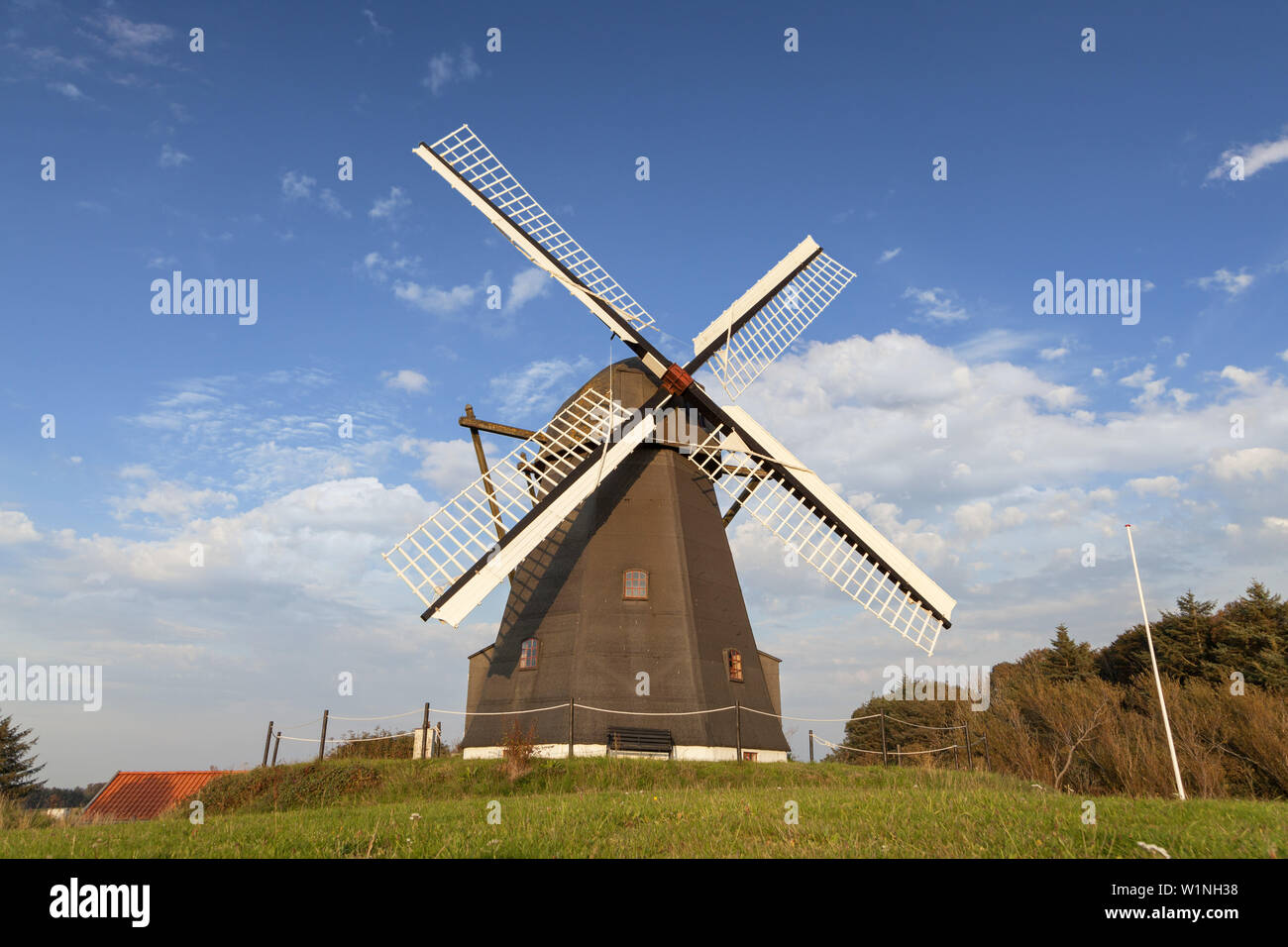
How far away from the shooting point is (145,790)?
90.8ft

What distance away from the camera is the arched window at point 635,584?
17141 millimetres

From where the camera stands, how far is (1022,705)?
29.8 meters

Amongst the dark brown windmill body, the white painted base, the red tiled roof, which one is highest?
the dark brown windmill body

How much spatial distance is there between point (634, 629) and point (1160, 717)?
18.3m

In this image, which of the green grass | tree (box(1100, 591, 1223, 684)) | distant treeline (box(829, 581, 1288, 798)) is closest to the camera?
the green grass

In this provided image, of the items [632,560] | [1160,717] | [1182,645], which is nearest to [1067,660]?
[1182,645]

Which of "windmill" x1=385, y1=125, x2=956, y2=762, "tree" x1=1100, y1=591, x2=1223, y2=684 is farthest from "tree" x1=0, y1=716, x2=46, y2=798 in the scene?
"tree" x1=1100, y1=591, x2=1223, y2=684

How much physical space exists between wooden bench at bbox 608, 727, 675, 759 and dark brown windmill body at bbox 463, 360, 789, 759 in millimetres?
65

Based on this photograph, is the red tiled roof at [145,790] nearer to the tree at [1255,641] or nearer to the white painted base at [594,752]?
the white painted base at [594,752]

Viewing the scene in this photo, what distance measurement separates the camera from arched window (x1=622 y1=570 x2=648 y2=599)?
17.1m

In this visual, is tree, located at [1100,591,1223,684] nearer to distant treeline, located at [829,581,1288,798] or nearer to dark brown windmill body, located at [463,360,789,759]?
distant treeline, located at [829,581,1288,798]
